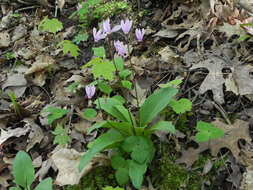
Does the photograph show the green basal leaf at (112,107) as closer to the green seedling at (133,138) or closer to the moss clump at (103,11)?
the green seedling at (133,138)

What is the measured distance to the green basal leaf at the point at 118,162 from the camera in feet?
5.99

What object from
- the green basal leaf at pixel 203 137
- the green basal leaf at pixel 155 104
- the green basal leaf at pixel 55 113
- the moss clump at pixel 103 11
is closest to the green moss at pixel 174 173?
the green basal leaf at pixel 203 137

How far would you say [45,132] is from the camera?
2.44 m

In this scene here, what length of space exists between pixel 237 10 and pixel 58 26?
190cm

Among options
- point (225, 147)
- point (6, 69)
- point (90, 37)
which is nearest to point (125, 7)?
point (90, 37)

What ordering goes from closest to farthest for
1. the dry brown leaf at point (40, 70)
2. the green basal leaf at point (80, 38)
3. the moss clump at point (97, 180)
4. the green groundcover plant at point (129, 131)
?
1. the green groundcover plant at point (129, 131)
2. the moss clump at point (97, 180)
3. the dry brown leaf at point (40, 70)
4. the green basal leaf at point (80, 38)

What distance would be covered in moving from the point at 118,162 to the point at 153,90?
84 cm

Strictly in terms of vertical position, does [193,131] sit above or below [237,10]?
below

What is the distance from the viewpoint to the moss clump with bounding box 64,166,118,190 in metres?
1.88

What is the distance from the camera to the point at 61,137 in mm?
2197

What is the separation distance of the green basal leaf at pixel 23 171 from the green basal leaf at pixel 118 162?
56 cm

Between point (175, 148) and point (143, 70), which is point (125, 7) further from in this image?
point (175, 148)

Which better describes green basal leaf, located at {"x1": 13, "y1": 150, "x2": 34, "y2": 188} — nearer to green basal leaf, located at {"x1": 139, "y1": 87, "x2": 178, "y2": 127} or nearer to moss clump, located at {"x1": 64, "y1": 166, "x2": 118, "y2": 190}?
moss clump, located at {"x1": 64, "y1": 166, "x2": 118, "y2": 190}

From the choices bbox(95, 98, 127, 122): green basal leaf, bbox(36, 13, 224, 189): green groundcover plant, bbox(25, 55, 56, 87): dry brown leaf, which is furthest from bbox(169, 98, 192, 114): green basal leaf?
bbox(25, 55, 56, 87): dry brown leaf
